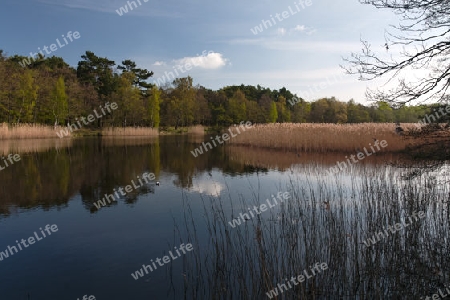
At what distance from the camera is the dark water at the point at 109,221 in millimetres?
4098

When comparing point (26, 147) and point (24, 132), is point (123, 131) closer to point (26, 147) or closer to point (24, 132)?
point (24, 132)

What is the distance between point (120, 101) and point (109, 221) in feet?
129

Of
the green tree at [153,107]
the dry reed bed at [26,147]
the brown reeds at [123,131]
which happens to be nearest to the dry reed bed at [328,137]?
the dry reed bed at [26,147]

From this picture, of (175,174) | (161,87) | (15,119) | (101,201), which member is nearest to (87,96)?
(15,119)

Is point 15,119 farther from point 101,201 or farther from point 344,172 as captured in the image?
point 344,172

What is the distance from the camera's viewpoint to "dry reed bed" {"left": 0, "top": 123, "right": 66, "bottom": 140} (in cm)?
2764

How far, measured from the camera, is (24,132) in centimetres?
2936

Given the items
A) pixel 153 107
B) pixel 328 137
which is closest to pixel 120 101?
pixel 153 107

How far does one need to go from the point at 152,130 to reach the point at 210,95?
74.6ft

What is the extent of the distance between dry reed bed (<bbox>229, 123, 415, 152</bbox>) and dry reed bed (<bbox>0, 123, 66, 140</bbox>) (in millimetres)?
22210

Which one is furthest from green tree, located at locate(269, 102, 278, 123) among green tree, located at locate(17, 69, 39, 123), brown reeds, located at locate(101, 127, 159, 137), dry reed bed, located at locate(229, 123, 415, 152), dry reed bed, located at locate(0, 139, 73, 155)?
dry reed bed, located at locate(0, 139, 73, 155)

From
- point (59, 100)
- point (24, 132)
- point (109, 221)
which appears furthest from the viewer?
point (59, 100)

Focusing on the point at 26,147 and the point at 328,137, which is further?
the point at 26,147

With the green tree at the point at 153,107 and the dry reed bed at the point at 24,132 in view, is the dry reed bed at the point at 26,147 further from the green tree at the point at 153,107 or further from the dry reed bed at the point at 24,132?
the green tree at the point at 153,107
